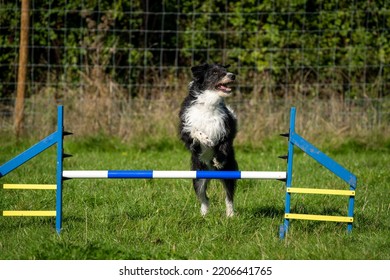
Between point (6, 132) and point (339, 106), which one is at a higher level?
point (339, 106)

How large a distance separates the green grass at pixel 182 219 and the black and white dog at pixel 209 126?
367 mm

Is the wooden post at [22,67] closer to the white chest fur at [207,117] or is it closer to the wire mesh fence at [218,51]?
the wire mesh fence at [218,51]

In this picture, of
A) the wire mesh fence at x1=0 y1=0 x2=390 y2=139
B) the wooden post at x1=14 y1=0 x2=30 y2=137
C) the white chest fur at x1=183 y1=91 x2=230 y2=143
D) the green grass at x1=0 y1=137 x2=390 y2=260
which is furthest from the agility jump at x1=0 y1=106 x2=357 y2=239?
the wire mesh fence at x1=0 y1=0 x2=390 y2=139

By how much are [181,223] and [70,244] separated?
1117 millimetres

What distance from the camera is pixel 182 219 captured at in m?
4.70

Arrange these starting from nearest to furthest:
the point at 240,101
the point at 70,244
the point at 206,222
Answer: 1. the point at 70,244
2. the point at 206,222
3. the point at 240,101

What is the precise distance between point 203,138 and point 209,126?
0.63ft

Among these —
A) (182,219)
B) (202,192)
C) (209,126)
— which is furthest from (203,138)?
(182,219)

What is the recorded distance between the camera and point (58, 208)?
437 cm

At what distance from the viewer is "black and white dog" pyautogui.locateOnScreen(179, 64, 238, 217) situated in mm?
5293

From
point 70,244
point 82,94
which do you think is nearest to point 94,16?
point 82,94

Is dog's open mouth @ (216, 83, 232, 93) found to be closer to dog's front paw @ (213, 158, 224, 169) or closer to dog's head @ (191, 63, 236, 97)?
dog's head @ (191, 63, 236, 97)

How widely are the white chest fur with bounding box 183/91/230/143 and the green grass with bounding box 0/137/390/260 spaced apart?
0.69 meters

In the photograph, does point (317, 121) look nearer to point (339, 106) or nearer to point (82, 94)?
point (339, 106)
